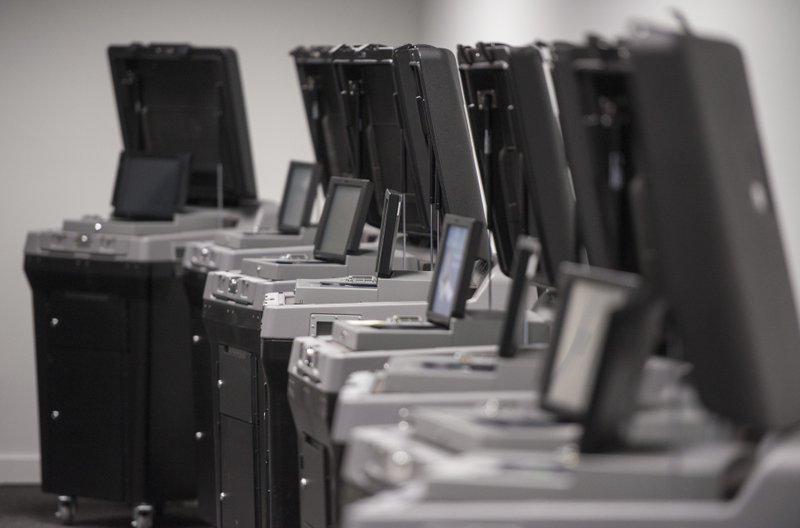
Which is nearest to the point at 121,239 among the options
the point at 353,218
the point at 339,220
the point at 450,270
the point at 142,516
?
the point at 142,516

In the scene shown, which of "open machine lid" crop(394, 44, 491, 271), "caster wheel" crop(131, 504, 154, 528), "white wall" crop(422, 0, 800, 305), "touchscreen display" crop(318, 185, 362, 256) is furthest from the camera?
"caster wheel" crop(131, 504, 154, 528)

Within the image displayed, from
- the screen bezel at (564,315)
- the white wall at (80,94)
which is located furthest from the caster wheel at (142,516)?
the screen bezel at (564,315)

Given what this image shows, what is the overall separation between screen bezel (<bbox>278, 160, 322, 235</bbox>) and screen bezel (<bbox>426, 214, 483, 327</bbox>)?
2.23 metres

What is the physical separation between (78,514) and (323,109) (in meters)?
2.35

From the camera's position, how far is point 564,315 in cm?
259

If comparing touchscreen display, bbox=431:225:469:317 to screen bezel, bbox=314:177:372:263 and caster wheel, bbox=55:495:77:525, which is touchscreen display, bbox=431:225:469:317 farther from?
caster wheel, bbox=55:495:77:525

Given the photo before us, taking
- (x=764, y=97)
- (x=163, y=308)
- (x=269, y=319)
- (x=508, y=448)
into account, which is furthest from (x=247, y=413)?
(x=508, y=448)

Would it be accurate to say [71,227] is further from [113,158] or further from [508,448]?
[508,448]

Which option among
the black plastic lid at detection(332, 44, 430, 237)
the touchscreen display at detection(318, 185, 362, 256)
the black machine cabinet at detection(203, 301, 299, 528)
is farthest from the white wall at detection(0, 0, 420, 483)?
the black machine cabinet at detection(203, 301, 299, 528)

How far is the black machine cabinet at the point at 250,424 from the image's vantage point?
4578 mm

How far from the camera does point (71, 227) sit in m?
6.38

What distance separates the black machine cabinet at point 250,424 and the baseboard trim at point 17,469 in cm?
267

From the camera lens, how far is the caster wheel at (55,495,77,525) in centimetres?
656

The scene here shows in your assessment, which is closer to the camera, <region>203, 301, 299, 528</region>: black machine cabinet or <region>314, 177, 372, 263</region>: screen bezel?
<region>203, 301, 299, 528</region>: black machine cabinet
